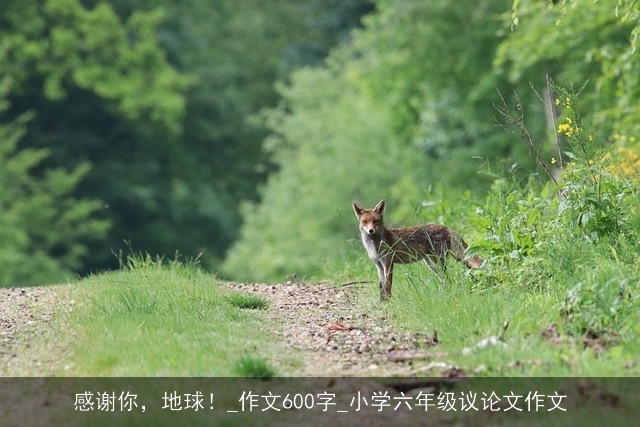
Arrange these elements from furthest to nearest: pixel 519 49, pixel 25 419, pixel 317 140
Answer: pixel 317 140
pixel 519 49
pixel 25 419

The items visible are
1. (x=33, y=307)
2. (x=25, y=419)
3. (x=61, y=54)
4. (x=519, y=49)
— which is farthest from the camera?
(x=61, y=54)

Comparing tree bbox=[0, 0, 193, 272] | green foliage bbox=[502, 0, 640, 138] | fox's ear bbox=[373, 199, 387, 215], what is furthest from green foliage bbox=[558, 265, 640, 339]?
tree bbox=[0, 0, 193, 272]

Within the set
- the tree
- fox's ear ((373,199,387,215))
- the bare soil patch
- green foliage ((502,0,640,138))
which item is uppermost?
the tree

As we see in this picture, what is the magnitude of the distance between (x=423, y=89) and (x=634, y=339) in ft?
80.4

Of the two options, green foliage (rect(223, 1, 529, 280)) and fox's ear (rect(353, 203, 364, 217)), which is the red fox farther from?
green foliage (rect(223, 1, 529, 280))

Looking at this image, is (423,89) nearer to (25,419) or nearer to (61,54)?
(61,54)

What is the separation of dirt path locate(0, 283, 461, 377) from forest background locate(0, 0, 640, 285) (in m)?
10.9

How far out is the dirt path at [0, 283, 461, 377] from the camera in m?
8.00

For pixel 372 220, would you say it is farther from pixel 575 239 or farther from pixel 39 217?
pixel 39 217

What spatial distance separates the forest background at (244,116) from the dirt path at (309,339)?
35.9 ft

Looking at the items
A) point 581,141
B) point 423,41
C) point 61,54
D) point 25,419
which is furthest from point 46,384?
point 61,54

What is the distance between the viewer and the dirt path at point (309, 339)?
8.00 m

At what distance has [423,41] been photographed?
100ft

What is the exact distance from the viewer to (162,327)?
29.9 feet
